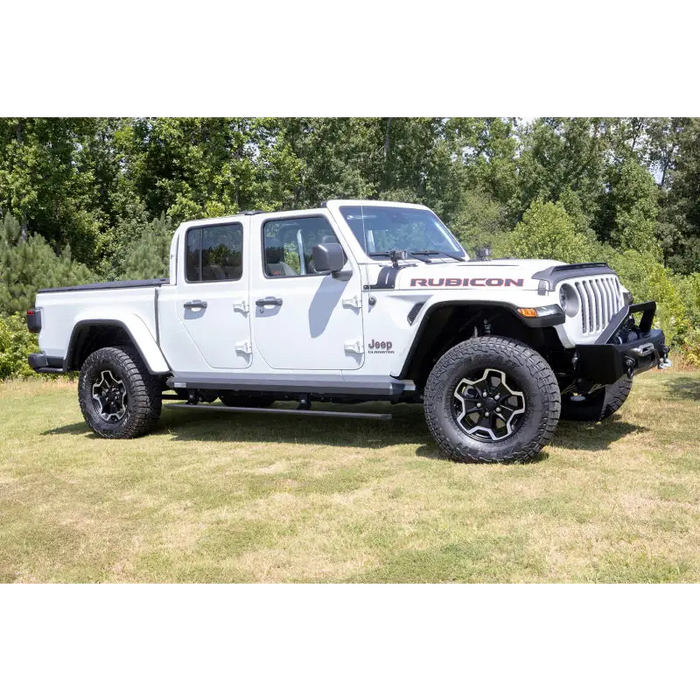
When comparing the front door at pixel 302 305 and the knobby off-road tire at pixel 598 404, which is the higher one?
the front door at pixel 302 305

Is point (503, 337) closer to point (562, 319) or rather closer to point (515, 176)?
point (562, 319)

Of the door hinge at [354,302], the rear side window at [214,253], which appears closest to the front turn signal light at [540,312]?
the door hinge at [354,302]

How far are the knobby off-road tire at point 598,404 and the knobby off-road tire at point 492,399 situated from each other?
95cm

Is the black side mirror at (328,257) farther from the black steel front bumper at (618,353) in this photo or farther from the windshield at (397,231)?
the black steel front bumper at (618,353)

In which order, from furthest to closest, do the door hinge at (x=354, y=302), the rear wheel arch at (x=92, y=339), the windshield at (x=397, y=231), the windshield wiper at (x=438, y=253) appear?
the rear wheel arch at (x=92, y=339) < the windshield wiper at (x=438, y=253) < the windshield at (x=397, y=231) < the door hinge at (x=354, y=302)

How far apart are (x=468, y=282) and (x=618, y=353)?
114 cm

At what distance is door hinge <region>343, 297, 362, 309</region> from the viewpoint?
6.12 meters

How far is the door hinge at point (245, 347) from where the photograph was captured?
6.70 m

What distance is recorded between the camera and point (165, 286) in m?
7.20

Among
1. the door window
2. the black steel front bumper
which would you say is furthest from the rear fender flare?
the black steel front bumper
